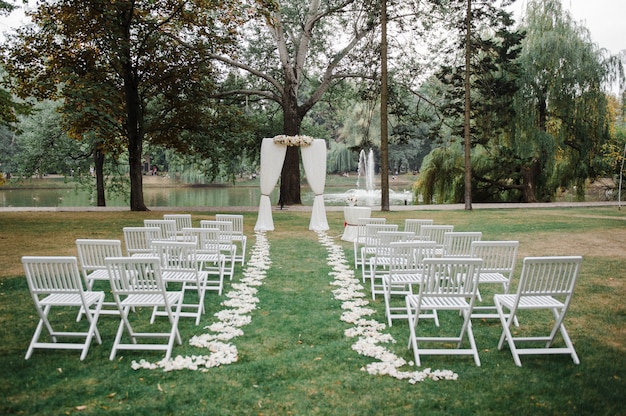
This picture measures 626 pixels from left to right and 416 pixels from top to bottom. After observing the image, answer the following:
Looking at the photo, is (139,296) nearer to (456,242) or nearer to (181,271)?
(181,271)

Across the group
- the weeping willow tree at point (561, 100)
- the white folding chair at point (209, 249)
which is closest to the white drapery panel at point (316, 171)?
the white folding chair at point (209, 249)

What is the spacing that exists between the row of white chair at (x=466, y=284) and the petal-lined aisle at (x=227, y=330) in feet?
5.56

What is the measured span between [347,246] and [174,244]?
6277 mm

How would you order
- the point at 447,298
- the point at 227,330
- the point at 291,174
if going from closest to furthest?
1. the point at 447,298
2. the point at 227,330
3. the point at 291,174

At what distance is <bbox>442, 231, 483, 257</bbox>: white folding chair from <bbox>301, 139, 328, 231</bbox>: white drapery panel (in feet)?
24.6

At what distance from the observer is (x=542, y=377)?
4.10 meters

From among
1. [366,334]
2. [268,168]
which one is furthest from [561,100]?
[366,334]

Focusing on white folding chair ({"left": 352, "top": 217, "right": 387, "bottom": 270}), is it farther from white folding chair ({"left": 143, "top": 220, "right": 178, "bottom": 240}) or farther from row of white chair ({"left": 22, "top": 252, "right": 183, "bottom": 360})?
row of white chair ({"left": 22, "top": 252, "right": 183, "bottom": 360})

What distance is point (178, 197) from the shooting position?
40250 mm

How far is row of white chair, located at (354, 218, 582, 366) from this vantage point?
4.36 meters

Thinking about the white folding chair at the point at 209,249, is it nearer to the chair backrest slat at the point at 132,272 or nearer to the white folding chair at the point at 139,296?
the white folding chair at the point at 139,296

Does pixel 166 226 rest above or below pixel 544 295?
above

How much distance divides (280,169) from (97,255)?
29.1 feet

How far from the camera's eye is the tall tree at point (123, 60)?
15.6 metres
